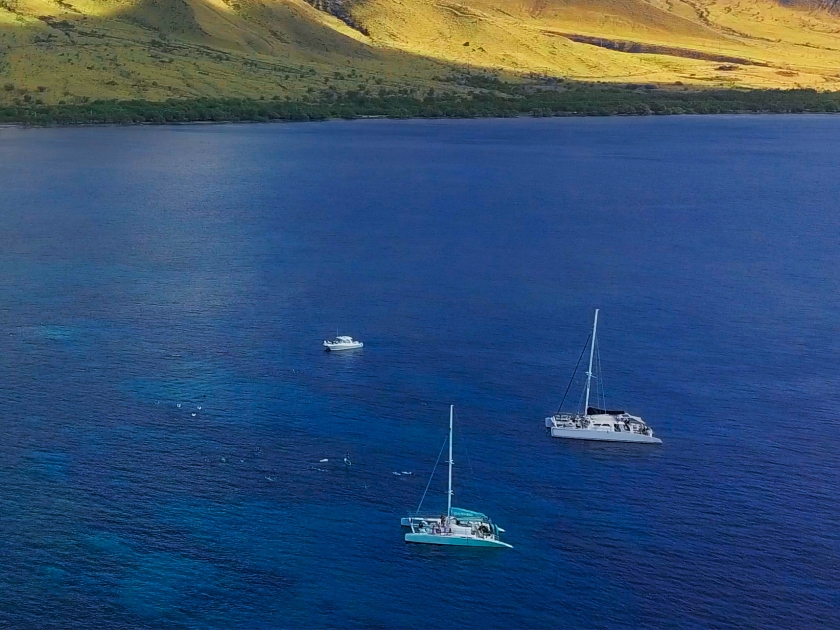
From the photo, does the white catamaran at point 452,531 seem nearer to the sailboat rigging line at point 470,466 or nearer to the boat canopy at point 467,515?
the boat canopy at point 467,515

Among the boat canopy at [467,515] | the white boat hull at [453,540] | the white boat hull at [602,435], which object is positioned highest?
the white boat hull at [602,435]

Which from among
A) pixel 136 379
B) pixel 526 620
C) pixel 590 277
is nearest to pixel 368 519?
pixel 526 620

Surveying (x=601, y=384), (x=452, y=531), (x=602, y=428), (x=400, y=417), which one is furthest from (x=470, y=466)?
(x=601, y=384)

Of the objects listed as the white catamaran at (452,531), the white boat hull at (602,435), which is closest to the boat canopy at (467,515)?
the white catamaran at (452,531)

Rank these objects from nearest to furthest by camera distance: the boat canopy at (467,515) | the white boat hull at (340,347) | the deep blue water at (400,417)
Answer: the deep blue water at (400,417) → the boat canopy at (467,515) → the white boat hull at (340,347)

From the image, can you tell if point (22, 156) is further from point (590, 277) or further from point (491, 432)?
point (491, 432)

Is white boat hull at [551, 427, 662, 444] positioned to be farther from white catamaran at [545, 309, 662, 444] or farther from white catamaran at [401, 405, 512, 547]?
white catamaran at [401, 405, 512, 547]

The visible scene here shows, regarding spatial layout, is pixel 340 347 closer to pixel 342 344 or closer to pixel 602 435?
pixel 342 344

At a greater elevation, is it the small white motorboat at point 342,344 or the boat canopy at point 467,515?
the small white motorboat at point 342,344
